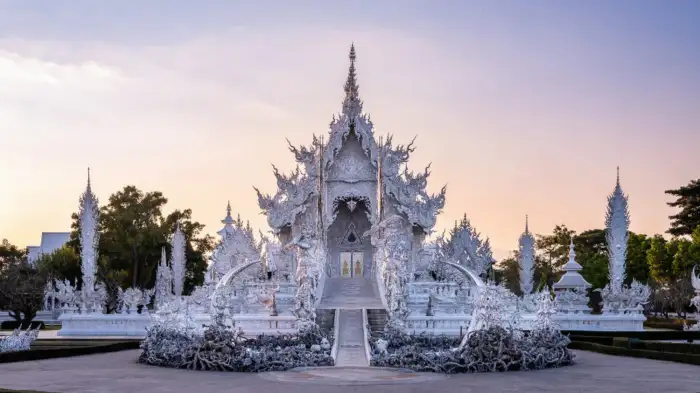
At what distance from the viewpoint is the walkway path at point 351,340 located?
23.4 m

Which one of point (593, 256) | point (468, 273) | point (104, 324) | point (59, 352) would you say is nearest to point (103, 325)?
point (104, 324)

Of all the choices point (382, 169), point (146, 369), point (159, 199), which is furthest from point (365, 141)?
point (159, 199)

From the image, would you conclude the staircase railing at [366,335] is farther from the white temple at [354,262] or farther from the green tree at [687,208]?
the green tree at [687,208]

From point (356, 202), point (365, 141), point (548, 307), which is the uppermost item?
point (365, 141)

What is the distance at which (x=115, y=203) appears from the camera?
227ft

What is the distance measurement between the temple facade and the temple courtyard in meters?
21.1

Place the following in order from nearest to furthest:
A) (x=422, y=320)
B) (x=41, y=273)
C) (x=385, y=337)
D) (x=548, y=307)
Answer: (x=548, y=307) → (x=385, y=337) → (x=422, y=320) → (x=41, y=273)

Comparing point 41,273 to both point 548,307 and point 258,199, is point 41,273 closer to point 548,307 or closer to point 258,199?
point 258,199

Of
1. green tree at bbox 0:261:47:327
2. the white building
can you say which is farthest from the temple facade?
the white building

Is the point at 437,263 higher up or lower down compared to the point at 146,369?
higher up

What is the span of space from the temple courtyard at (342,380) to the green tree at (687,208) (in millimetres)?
42284

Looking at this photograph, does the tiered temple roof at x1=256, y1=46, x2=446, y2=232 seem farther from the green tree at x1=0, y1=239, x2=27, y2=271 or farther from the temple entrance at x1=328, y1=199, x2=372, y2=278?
the green tree at x1=0, y1=239, x2=27, y2=271

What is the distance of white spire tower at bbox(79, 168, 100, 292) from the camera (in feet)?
124

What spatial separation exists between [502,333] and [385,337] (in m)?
6.58
